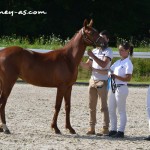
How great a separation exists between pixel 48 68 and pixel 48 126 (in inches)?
50.6

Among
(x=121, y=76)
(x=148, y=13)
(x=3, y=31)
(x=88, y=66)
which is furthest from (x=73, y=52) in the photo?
(x=148, y=13)

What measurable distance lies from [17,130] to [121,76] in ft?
6.89

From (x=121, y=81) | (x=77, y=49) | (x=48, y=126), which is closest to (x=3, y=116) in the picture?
(x=48, y=126)

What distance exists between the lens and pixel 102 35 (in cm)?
1018

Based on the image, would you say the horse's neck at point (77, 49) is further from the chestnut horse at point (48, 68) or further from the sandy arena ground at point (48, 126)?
the sandy arena ground at point (48, 126)

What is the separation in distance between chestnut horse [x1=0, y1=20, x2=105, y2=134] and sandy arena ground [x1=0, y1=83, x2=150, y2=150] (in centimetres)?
47

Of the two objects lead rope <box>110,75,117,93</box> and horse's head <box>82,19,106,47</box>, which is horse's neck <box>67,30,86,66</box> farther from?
lead rope <box>110,75,117,93</box>

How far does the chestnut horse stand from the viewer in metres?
10.2

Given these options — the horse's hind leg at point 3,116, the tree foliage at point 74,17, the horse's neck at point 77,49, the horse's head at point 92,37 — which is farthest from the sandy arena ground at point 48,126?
the tree foliage at point 74,17

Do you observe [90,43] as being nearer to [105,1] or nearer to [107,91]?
[107,91]

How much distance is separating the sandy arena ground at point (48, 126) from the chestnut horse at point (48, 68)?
47 centimetres

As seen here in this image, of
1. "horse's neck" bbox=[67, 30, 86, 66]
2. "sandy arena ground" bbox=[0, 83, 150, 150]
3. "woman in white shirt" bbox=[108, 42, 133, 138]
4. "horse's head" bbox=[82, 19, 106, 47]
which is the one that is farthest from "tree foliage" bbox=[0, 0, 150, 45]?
"woman in white shirt" bbox=[108, 42, 133, 138]

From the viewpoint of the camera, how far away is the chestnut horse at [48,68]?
10.2 meters

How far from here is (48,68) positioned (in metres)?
10.3
